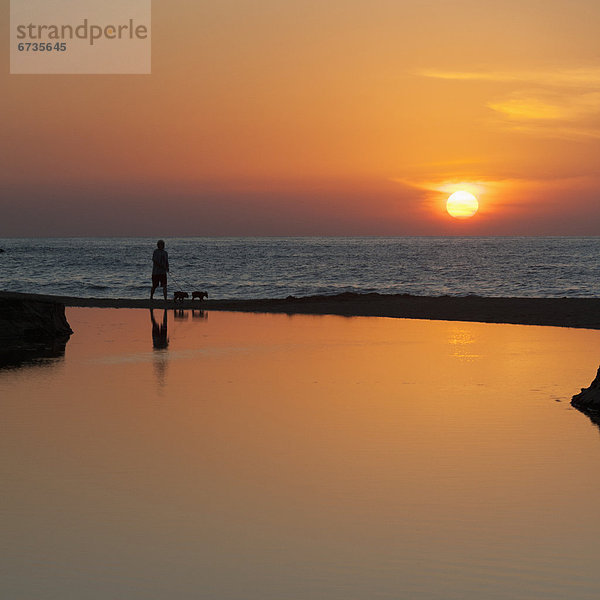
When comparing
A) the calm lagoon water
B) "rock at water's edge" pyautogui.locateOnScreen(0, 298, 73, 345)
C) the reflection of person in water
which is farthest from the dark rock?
the calm lagoon water

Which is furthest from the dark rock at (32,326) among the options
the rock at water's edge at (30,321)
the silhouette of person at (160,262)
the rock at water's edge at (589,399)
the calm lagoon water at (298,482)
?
the rock at water's edge at (589,399)

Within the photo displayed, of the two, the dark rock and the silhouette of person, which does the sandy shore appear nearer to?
the silhouette of person

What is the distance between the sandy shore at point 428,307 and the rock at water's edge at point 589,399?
32.4 feet

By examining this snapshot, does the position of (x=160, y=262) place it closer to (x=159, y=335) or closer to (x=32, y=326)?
(x=159, y=335)

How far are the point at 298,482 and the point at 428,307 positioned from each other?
18.4 metres

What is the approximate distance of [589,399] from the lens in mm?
9570

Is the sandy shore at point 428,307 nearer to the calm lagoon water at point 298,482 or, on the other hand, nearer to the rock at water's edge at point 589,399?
the calm lagoon water at point 298,482

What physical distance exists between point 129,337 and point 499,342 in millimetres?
6906

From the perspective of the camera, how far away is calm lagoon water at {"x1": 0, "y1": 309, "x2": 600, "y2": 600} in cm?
460

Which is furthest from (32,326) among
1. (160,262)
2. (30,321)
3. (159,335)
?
(160,262)

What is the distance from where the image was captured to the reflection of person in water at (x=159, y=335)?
1568 cm

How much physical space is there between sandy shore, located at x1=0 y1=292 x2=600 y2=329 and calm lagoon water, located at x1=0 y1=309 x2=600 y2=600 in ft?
27.4

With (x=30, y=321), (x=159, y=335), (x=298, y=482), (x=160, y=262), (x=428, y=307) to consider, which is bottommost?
(x=298, y=482)

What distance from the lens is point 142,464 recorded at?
22.7 feet
